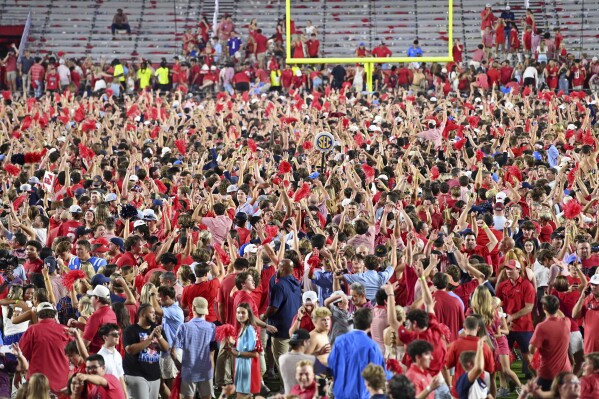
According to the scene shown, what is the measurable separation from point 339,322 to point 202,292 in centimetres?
141

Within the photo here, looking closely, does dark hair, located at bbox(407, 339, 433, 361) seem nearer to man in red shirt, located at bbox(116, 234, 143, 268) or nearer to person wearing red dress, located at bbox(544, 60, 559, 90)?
man in red shirt, located at bbox(116, 234, 143, 268)

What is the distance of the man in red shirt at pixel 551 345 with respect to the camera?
30.9 feet

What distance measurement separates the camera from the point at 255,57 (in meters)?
35.8

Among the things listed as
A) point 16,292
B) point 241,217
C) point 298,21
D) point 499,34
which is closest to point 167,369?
point 16,292

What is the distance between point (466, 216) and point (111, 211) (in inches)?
163

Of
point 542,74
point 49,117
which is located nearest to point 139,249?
point 49,117

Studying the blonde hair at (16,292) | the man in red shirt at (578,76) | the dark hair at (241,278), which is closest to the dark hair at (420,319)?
the dark hair at (241,278)

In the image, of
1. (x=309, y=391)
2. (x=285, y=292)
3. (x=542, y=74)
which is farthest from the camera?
(x=542, y=74)

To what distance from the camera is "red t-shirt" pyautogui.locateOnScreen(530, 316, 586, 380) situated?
30.9ft

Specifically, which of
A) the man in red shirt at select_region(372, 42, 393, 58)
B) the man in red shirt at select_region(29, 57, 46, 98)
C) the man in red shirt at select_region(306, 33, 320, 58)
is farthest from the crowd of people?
the man in red shirt at select_region(306, 33, 320, 58)

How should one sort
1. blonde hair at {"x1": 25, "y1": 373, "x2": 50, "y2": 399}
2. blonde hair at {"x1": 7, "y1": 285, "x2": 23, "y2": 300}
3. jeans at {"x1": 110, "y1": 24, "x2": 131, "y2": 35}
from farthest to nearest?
jeans at {"x1": 110, "y1": 24, "x2": 131, "y2": 35} < blonde hair at {"x1": 7, "y1": 285, "x2": 23, "y2": 300} < blonde hair at {"x1": 25, "y1": 373, "x2": 50, "y2": 399}

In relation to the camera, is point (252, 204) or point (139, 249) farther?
point (252, 204)

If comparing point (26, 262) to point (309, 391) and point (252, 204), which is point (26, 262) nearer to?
point (252, 204)

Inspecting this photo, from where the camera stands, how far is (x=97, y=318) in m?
9.59
